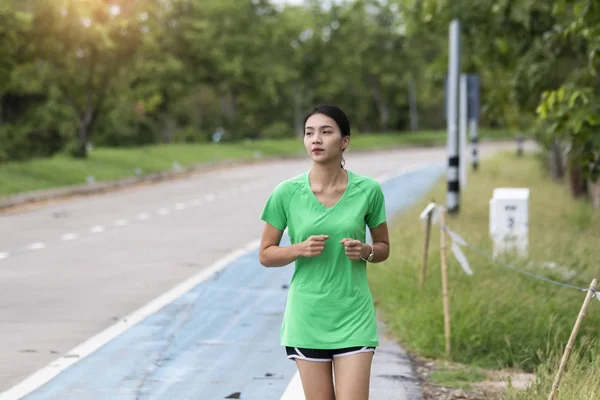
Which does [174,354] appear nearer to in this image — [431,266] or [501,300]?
[501,300]

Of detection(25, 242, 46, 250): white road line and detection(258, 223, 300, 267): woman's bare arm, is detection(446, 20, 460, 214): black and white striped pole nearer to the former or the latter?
detection(25, 242, 46, 250): white road line

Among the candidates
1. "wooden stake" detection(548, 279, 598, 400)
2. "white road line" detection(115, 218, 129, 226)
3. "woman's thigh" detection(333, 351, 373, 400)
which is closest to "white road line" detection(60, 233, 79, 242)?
"white road line" detection(115, 218, 129, 226)

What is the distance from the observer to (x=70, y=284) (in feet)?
44.2

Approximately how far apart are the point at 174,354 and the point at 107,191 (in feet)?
77.1

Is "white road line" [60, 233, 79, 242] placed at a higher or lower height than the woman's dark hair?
lower

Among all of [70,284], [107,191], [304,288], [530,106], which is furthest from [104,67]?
[304,288]

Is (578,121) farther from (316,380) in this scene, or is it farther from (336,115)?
(316,380)

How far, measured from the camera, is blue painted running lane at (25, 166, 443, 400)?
25.9 ft

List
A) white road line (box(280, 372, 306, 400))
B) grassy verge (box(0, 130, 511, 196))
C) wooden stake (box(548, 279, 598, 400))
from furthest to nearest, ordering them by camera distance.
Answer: grassy verge (box(0, 130, 511, 196)), white road line (box(280, 372, 306, 400)), wooden stake (box(548, 279, 598, 400))

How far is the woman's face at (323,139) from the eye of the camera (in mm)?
4910

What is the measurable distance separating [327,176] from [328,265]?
1.25 ft

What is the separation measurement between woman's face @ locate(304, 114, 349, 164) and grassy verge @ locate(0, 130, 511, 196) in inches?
919

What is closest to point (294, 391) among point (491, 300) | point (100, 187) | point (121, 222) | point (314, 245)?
point (491, 300)

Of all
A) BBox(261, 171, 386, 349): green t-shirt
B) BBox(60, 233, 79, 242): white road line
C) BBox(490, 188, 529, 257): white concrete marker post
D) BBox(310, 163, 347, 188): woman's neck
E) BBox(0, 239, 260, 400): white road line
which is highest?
BBox(310, 163, 347, 188): woman's neck
